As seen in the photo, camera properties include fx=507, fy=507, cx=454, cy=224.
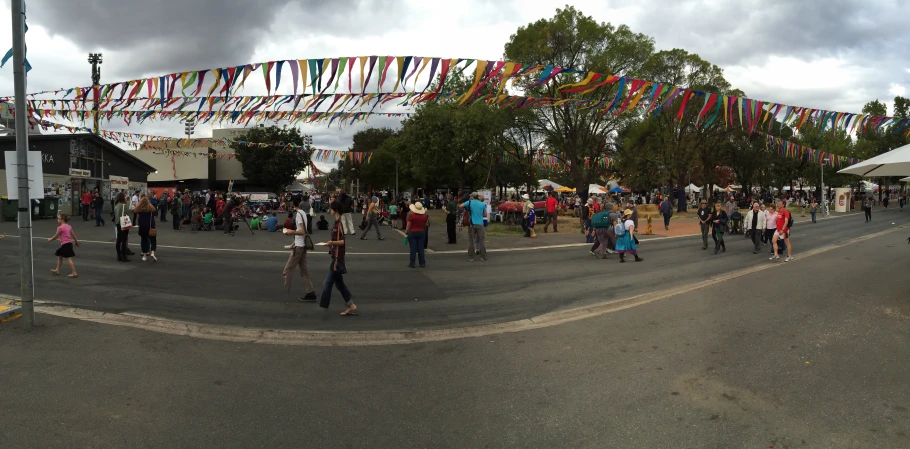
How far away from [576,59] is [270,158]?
119 feet

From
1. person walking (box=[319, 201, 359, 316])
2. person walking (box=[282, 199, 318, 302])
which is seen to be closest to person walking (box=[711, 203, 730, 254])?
person walking (box=[319, 201, 359, 316])

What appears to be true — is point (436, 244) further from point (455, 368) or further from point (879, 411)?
point (879, 411)

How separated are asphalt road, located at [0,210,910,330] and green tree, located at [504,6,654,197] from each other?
1646 cm

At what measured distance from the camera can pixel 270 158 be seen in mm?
53562

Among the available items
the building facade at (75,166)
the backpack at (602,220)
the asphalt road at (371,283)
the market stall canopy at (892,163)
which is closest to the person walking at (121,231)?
the asphalt road at (371,283)

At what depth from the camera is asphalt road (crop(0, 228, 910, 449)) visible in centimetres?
353

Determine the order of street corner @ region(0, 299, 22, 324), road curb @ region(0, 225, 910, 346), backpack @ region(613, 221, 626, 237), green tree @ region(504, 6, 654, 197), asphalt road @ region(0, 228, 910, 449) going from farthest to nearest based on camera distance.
A: green tree @ region(504, 6, 654, 197), backpack @ region(613, 221, 626, 237), street corner @ region(0, 299, 22, 324), road curb @ region(0, 225, 910, 346), asphalt road @ region(0, 228, 910, 449)

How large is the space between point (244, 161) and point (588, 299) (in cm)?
5282

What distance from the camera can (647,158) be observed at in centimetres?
3747

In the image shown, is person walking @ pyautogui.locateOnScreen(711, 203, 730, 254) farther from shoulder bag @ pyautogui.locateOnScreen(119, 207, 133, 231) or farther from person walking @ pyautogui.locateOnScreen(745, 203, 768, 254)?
shoulder bag @ pyautogui.locateOnScreen(119, 207, 133, 231)

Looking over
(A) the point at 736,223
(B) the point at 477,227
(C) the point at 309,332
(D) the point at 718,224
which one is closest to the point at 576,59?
(A) the point at 736,223

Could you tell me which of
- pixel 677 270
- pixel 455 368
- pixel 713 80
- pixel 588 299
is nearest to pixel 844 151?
pixel 713 80

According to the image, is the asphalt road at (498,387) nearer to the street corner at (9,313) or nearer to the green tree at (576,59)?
the street corner at (9,313)

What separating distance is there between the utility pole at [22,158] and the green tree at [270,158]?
46.6 m
